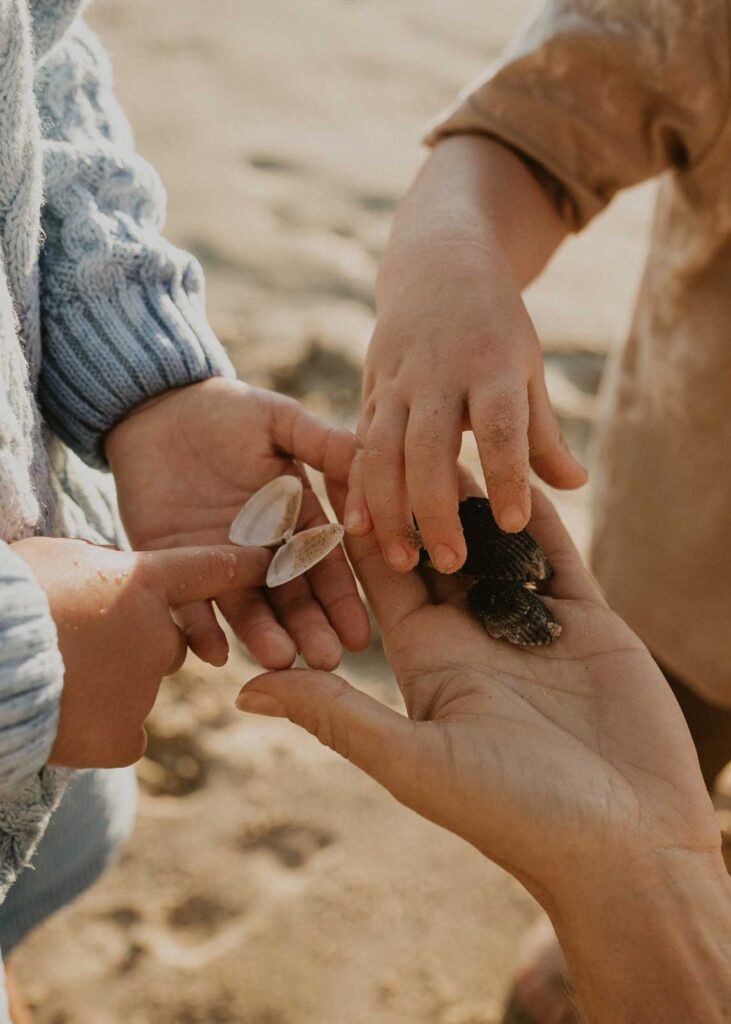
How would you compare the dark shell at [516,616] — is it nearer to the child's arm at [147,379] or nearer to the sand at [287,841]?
the child's arm at [147,379]

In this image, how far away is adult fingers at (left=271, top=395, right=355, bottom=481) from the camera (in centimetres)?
156

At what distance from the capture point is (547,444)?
148cm

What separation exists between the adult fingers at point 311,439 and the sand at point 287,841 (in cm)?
94

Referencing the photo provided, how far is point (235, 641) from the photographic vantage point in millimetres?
2455

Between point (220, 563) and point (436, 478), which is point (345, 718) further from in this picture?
point (436, 478)

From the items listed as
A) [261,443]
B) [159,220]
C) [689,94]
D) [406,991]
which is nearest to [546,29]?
[689,94]

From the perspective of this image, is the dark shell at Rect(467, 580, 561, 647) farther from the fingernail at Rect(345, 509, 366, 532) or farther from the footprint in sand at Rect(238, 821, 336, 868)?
the footprint in sand at Rect(238, 821, 336, 868)

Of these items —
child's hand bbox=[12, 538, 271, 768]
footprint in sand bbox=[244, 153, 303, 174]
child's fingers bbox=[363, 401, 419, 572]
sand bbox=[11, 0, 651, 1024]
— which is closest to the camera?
child's hand bbox=[12, 538, 271, 768]

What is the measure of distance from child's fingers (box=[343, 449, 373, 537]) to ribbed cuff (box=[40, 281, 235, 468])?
31 centimetres

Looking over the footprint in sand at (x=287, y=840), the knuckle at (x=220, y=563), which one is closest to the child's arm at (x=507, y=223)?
the knuckle at (x=220, y=563)

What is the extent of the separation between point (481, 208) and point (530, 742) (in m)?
0.94

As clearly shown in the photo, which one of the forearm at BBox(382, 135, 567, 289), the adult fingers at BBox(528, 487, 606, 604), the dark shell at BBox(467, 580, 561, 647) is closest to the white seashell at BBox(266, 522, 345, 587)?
the dark shell at BBox(467, 580, 561, 647)

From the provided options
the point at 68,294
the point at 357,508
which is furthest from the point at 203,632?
the point at 68,294

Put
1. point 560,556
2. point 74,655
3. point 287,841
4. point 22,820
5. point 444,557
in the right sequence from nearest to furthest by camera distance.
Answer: point 74,655 → point 22,820 → point 444,557 → point 560,556 → point 287,841
